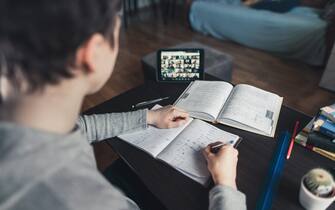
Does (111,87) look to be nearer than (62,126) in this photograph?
No

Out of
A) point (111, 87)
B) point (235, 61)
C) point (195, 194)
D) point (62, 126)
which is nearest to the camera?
point (62, 126)

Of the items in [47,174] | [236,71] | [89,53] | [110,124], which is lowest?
[236,71]

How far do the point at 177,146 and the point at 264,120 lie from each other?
0.97 ft

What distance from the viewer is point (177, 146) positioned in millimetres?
773

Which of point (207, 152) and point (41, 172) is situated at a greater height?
point (41, 172)

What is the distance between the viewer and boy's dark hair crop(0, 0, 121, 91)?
1.13 feet

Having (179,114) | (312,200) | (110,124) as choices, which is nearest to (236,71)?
(179,114)

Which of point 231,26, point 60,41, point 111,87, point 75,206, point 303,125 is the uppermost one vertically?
point 60,41

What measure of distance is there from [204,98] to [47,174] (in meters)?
0.63

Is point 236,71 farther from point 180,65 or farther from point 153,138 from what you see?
point 153,138

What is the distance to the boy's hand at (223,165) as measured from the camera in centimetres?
65

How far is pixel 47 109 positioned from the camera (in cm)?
44

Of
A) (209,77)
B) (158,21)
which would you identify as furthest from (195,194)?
(158,21)

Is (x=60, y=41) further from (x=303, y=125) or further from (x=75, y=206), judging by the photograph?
(x=303, y=125)
